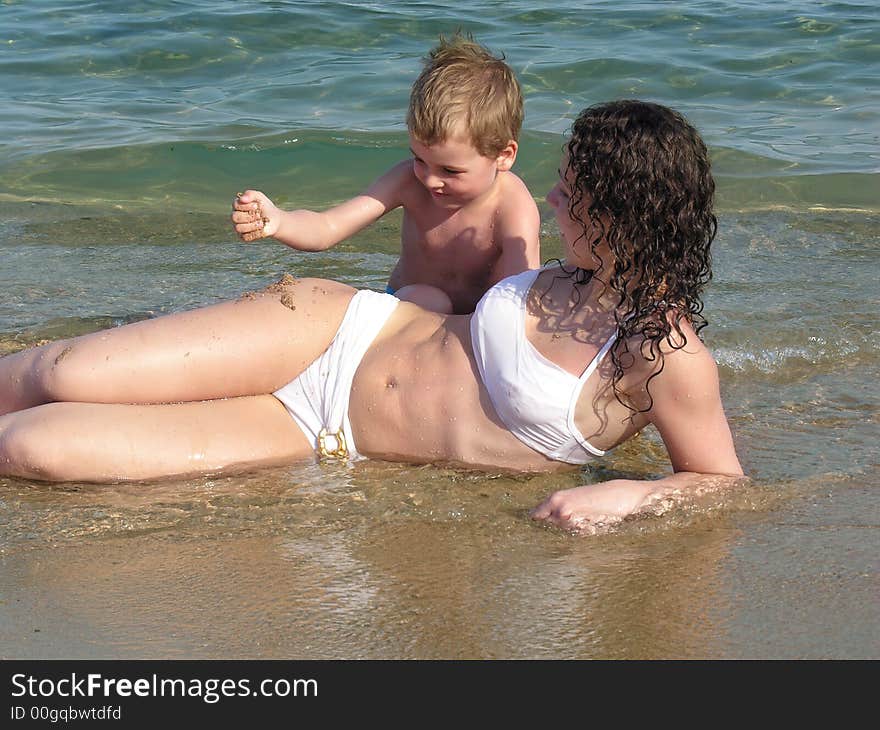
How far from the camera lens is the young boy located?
12.4 ft

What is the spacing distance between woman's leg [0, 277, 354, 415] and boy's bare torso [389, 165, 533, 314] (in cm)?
72

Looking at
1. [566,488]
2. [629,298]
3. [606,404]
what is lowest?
[566,488]

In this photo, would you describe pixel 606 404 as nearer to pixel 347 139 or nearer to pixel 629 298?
pixel 629 298

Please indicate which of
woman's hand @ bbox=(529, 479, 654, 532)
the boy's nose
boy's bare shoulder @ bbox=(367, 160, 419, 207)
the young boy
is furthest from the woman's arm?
boy's bare shoulder @ bbox=(367, 160, 419, 207)

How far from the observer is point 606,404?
3281mm

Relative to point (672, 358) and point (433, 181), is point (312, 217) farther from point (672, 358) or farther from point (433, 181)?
point (672, 358)

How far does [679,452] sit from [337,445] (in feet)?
3.27

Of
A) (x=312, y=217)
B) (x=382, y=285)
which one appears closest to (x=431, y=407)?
(x=312, y=217)
